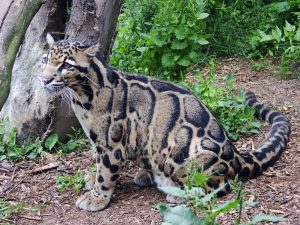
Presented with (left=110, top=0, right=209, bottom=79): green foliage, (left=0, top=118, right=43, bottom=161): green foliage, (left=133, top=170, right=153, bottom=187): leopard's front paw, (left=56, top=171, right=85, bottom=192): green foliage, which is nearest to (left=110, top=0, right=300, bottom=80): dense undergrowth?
(left=110, top=0, right=209, bottom=79): green foliage

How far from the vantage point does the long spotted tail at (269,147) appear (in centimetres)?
629

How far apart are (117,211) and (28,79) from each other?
102 inches

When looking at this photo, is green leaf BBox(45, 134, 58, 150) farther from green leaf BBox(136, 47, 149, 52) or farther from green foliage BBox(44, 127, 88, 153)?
green leaf BBox(136, 47, 149, 52)

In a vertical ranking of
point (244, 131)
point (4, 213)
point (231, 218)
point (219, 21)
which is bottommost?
point (4, 213)

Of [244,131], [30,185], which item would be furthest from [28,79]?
[244,131]

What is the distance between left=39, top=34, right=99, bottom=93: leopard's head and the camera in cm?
600

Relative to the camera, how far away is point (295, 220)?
531 centimetres

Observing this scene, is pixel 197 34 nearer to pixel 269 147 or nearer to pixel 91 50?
→ pixel 269 147

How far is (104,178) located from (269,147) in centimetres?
184

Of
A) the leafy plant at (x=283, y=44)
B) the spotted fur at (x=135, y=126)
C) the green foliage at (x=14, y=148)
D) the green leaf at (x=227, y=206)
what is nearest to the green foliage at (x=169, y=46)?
the leafy plant at (x=283, y=44)

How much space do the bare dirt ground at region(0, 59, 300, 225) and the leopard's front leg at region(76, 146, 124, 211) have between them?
9 cm

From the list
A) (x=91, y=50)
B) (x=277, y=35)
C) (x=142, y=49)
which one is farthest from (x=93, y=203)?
(x=277, y=35)

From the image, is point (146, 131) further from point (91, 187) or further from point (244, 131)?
point (244, 131)

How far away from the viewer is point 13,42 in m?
5.84
